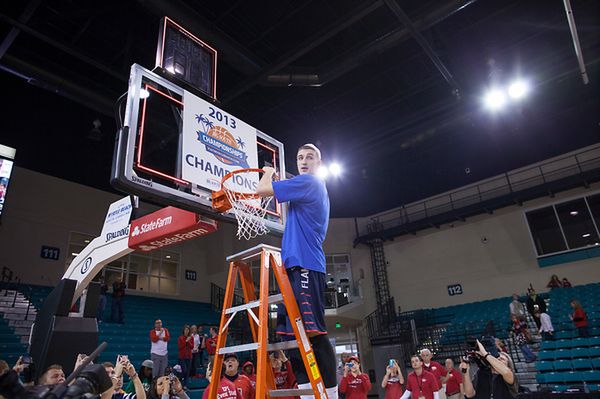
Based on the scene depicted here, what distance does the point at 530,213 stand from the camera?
2080 centimetres

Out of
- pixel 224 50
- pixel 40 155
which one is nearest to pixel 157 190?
pixel 224 50

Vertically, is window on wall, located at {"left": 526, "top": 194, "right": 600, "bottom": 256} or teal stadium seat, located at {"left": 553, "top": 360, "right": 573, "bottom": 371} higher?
window on wall, located at {"left": 526, "top": 194, "right": 600, "bottom": 256}

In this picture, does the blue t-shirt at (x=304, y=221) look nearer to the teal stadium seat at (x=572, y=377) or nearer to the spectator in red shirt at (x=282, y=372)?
the spectator in red shirt at (x=282, y=372)

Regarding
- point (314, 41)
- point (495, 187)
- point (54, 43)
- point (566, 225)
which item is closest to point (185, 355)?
point (54, 43)

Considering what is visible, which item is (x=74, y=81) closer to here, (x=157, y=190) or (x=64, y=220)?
(x=64, y=220)

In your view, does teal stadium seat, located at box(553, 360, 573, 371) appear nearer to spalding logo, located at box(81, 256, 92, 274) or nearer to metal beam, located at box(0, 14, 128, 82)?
spalding logo, located at box(81, 256, 92, 274)

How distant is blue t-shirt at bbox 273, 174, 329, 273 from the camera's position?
2.85 m

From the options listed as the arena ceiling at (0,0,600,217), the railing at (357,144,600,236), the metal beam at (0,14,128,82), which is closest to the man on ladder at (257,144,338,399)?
the arena ceiling at (0,0,600,217)

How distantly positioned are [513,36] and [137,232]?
1299cm

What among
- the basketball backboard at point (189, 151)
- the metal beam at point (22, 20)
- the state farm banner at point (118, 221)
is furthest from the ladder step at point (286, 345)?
the metal beam at point (22, 20)

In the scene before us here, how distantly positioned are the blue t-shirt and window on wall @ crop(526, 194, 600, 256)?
20.5m

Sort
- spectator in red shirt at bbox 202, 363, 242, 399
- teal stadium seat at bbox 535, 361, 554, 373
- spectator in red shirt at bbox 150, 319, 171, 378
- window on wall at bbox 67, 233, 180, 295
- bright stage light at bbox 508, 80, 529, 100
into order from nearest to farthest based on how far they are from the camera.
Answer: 1. spectator in red shirt at bbox 202, 363, 242, 399
2. spectator in red shirt at bbox 150, 319, 171, 378
3. teal stadium seat at bbox 535, 361, 554, 373
4. bright stage light at bbox 508, 80, 529, 100
5. window on wall at bbox 67, 233, 180, 295

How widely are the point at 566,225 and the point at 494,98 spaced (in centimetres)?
1031

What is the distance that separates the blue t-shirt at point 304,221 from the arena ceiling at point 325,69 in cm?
841
